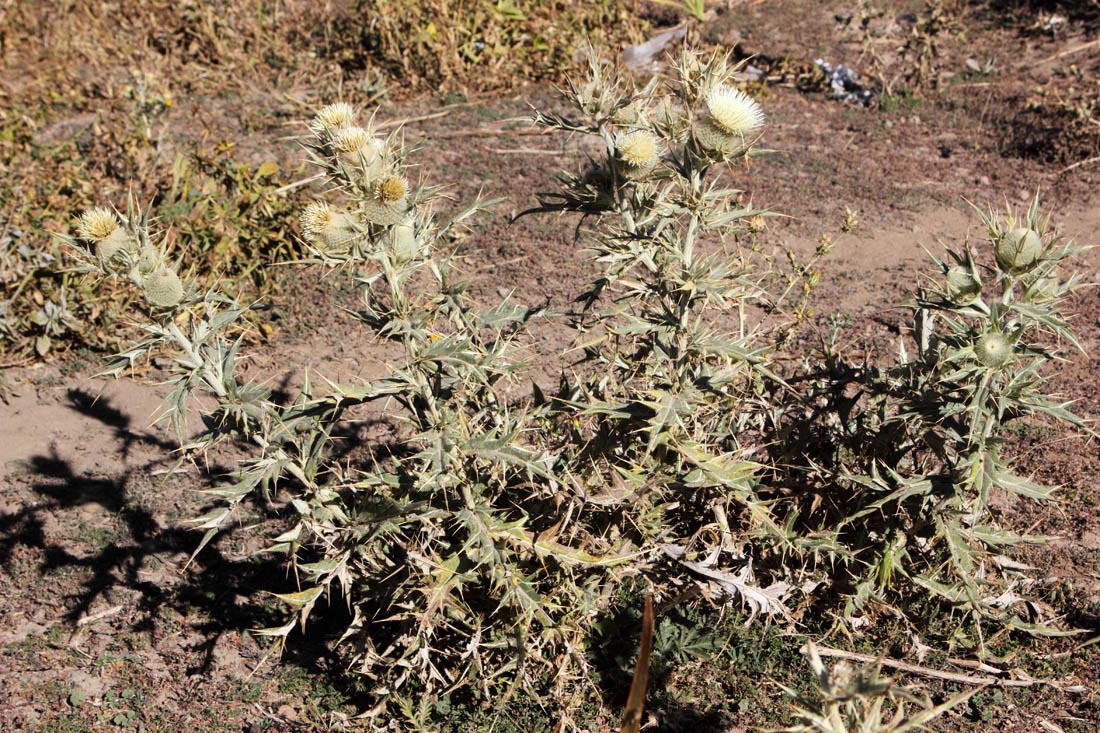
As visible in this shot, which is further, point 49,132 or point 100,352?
point 49,132

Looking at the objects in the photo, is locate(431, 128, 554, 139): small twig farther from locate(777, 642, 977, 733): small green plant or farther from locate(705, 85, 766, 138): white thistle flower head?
locate(777, 642, 977, 733): small green plant

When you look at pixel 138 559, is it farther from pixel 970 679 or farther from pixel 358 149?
pixel 970 679

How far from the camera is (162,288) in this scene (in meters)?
2.60

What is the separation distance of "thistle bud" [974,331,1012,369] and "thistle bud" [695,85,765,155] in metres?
0.84

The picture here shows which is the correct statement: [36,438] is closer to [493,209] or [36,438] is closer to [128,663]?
[128,663]

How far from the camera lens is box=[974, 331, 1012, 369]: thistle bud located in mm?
2518

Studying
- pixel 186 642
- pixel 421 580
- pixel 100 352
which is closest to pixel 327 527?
pixel 421 580

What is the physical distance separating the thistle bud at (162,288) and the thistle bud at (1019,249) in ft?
7.50

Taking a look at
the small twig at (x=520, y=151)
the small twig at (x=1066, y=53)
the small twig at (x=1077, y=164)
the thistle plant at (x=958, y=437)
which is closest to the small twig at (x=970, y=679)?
the thistle plant at (x=958, y=437)

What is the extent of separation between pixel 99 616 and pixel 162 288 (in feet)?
5.96

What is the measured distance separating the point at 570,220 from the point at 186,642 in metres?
3.66

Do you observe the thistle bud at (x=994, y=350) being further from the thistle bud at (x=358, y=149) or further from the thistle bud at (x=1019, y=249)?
the thistle bud at (x=358, y=149)

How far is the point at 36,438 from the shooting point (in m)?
4.73

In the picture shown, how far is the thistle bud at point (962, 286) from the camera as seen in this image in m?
2.68
